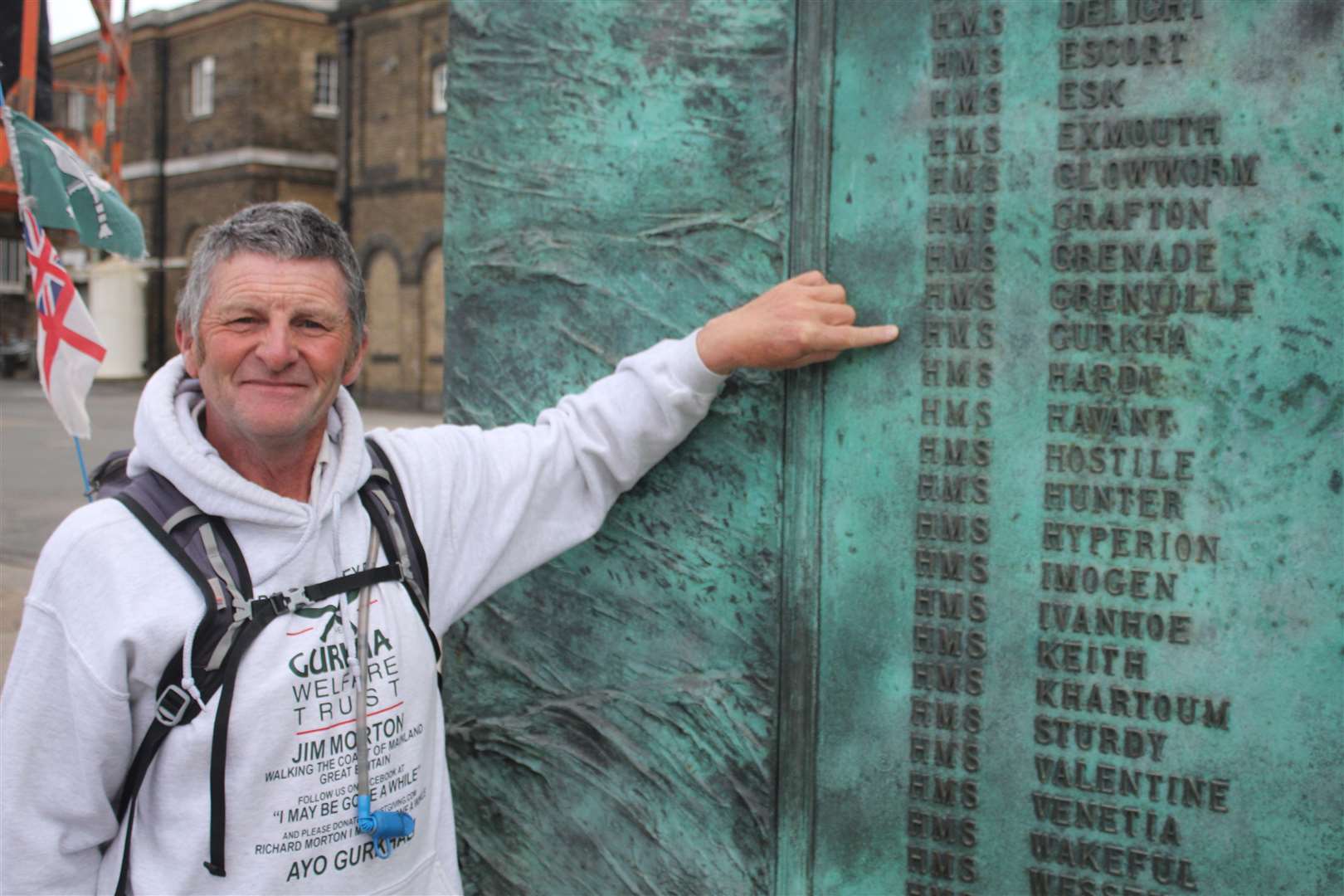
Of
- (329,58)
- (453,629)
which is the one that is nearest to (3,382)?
(329,58)

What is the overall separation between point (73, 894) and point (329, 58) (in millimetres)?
29080

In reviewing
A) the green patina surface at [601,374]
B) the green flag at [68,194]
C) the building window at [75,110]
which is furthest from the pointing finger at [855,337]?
the building window at [75,110]

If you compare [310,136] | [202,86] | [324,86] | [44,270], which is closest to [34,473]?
A: [44,270]

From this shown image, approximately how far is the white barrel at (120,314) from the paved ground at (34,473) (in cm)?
682

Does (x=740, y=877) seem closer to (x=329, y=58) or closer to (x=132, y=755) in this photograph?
(x=132, y=755)

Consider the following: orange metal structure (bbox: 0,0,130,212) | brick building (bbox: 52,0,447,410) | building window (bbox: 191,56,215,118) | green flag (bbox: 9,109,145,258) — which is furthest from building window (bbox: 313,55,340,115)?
green flag (bbox: 9,109,145,258)

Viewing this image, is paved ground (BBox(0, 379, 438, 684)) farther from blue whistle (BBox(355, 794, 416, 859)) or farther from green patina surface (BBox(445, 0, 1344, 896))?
blue whistle (BBox(355, 794, 416, 859))

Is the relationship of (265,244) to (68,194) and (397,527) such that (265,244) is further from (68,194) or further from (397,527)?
(68,194)

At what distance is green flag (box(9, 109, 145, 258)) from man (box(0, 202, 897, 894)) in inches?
94.8

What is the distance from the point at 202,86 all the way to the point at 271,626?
3060 centimetres

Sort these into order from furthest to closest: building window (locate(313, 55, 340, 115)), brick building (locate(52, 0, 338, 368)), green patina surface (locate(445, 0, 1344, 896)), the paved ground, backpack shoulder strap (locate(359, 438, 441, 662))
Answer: building window (locate(313, 55, 340, 115)) < brick building (locate(52, 0, 338, 368)) < the paved ground < backpack shoulder strap (locate(359, 438, 441, 662)) < green patina surface (locate(445, 0, 1344, 896))

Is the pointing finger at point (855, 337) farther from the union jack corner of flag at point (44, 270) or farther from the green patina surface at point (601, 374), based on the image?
the union jack corner of flag at point (44, 270)

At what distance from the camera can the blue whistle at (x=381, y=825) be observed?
199 cm

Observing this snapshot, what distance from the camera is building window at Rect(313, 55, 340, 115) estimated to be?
2803 cm
